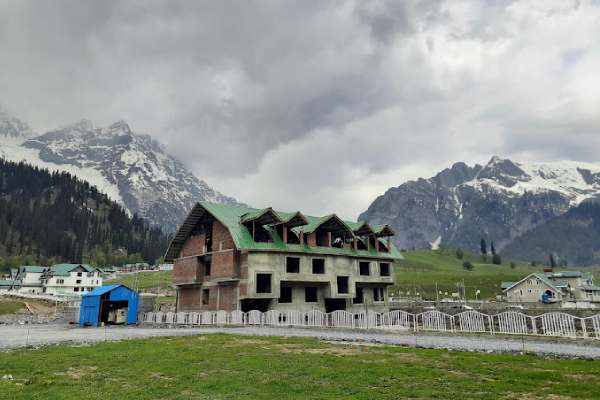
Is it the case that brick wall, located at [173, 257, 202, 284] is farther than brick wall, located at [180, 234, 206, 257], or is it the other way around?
brick wall, located at [180, 234, 206, 257]

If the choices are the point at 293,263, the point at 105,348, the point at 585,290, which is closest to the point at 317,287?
the point at 293,263

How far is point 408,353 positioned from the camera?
798 inches

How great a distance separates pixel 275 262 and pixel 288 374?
33.0 m

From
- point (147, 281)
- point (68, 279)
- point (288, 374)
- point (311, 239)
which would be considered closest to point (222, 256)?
point (311, 239)

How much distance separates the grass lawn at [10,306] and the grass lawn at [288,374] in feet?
224

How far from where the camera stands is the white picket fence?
95.5 feet

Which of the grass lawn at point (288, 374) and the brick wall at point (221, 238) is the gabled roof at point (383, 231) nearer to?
the brick wall at point (221, 238)

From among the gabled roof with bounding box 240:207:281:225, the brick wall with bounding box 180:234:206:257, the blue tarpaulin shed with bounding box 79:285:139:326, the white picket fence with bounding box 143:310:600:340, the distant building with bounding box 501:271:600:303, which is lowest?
the white picket fence with bounding box 143:310:600:340

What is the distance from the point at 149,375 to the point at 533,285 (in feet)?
370

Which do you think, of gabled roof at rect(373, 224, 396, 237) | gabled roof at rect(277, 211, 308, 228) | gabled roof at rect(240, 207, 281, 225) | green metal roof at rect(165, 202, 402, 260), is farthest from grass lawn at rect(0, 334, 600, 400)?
gabled roof at rect(373, 224, 396, 237)

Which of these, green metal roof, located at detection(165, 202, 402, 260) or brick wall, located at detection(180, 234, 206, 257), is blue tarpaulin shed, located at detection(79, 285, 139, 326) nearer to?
brick wall, located at detection(180, 234, 206, 257)

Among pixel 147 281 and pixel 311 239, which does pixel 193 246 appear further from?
pixel 147 281

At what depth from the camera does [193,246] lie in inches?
2191

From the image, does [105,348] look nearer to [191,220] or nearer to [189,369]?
[189,369]
